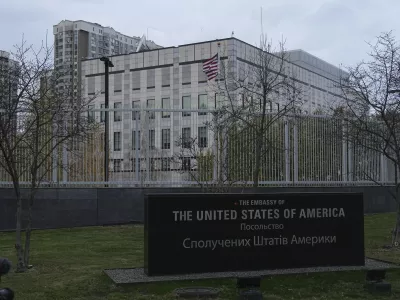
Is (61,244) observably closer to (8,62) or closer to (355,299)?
(8,62)

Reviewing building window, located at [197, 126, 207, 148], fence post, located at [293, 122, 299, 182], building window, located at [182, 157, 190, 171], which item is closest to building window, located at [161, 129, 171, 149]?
building window, located at [182, 157, 190, 171]

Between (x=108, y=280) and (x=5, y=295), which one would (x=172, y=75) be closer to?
(x=108, y=280)

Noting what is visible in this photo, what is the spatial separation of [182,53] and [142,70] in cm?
1160

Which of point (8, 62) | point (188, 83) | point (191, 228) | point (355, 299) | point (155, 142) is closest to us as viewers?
point (355, 299)

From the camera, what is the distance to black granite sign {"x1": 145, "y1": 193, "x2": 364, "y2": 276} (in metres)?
9.69

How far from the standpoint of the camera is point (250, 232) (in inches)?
396

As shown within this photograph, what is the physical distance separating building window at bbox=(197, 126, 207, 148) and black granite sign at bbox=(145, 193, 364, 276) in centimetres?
955

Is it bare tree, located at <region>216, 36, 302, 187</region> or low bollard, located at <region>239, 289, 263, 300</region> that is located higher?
bare tree, located at <region>216, 36, 302, 187</region>

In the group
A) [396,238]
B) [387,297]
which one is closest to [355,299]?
[387,297]

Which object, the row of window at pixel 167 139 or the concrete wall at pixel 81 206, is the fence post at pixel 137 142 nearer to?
the row of window at pixel 167 139

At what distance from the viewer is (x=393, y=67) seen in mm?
14352

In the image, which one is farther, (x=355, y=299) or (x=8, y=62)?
(x=8, y=62)

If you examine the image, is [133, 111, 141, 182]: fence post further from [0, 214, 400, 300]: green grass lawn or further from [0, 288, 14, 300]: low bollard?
[0, 288, 14, 300]: low bollard

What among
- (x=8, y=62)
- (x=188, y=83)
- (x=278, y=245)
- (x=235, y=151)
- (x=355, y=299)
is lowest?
(x=355, y=299)
